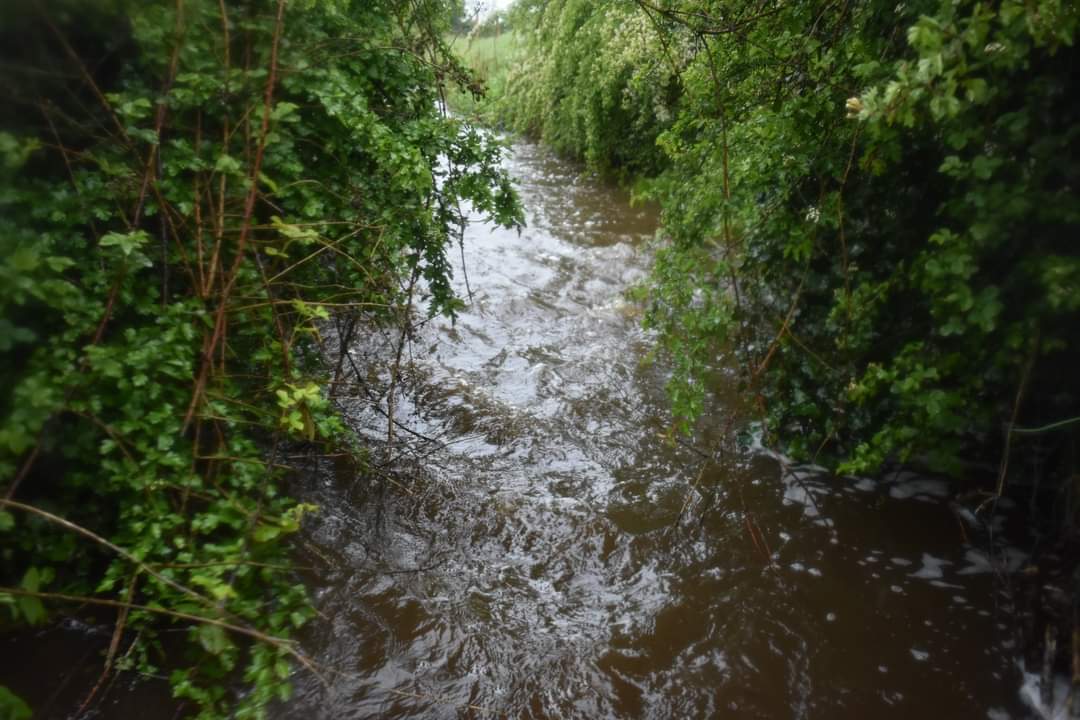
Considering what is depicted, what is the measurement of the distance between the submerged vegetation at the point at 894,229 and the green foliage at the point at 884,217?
0.03ft

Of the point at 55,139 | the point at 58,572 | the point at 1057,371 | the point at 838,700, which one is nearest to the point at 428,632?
the point at 58,572

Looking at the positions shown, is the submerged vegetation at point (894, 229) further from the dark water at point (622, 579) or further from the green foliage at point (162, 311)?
the green foliage at point (162, 311)

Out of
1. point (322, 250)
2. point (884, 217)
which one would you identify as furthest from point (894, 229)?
point (322, 250)

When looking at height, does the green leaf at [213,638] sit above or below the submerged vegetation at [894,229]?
below

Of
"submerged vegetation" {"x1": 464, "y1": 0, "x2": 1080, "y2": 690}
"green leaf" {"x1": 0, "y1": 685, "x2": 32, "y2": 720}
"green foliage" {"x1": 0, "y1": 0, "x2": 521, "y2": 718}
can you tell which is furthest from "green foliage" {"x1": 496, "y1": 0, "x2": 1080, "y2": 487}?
"green leaf" {"x1": 0, "y1": 685, "x2": 32, "y2": 720}

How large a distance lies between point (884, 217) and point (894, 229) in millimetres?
95

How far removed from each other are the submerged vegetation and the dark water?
0.42 m

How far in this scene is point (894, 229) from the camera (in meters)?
3.33

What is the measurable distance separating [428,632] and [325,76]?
2561mm

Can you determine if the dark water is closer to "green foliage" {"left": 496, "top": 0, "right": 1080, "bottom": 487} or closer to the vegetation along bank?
the vegetation along bank

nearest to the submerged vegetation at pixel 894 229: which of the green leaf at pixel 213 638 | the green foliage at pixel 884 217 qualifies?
the green foliage at pixel 884 217

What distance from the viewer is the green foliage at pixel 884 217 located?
231cm

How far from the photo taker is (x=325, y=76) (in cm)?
305

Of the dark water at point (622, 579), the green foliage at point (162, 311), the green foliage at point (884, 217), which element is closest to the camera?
the green foliage at point (162, 311)
